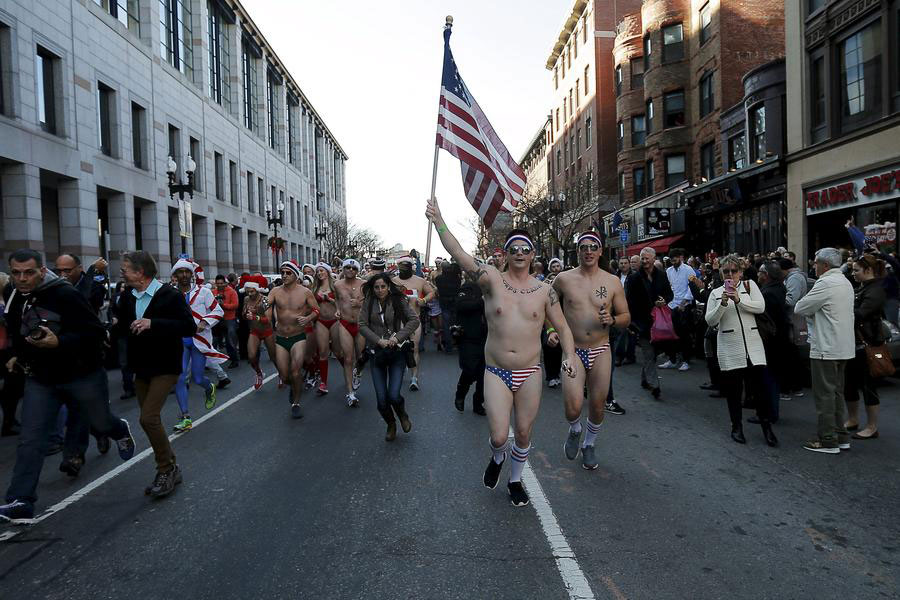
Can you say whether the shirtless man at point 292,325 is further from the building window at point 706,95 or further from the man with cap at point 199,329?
the building window at point 706,95

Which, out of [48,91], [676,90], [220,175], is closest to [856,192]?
[676,90]

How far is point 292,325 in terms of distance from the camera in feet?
29.6

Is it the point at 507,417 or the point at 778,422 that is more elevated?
the point at 507,417

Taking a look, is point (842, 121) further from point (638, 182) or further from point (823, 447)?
point (638, 182)

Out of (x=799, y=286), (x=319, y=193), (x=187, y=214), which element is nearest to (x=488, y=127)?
(x=799, y=286)

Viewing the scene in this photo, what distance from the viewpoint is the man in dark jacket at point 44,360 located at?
197 inches

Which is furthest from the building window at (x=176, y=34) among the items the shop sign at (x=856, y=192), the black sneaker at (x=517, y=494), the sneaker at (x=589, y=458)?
the black sneaker at (x=517, y=494)

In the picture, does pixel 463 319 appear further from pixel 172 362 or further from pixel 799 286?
pixel 799 286

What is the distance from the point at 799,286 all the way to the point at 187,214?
1438cm

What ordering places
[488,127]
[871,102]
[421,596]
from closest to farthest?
1. [421,596]
2. [488,127]
3. [871,102]

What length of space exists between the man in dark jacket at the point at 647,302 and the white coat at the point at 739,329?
2.39 meters

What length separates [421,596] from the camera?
363 centimetres

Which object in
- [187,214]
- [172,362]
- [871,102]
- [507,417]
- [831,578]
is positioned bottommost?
[831,578]

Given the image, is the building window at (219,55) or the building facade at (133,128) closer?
the building facade at (133,128)
